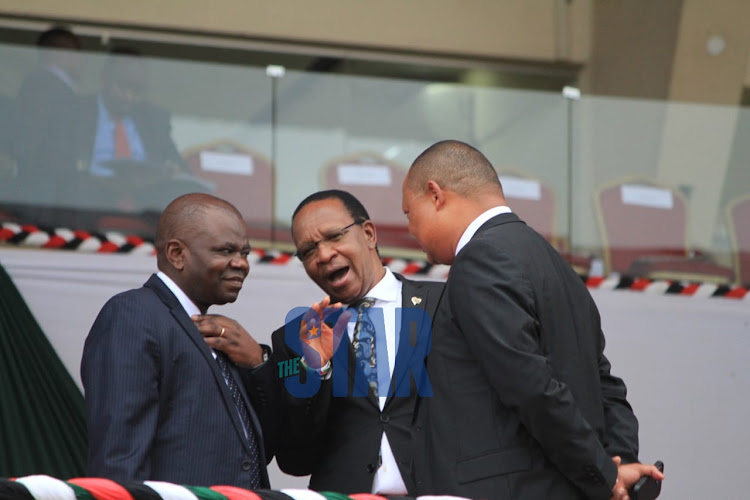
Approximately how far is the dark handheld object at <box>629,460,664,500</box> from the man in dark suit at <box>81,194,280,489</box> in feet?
2.86

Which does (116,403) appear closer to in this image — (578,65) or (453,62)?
(453,62)

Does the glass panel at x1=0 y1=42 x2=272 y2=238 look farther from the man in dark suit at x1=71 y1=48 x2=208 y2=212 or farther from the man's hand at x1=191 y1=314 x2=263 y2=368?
the man's hand at x1=191 y1=314 x2=263 y2=368

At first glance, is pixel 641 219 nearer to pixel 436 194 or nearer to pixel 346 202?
pixel 346 202

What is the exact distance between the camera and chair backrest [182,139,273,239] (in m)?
5.04

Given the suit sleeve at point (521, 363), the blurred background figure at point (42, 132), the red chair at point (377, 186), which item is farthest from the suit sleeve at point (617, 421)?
the blurred background figure at point (42, 132)

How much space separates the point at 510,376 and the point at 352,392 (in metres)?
0.58

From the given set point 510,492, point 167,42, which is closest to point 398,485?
point 510,492

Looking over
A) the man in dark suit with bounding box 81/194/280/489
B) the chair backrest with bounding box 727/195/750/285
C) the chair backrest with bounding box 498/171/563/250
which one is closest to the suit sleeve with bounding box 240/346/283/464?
the man in dark suit with bounding box 81/194/280/489

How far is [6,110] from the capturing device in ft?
15.9

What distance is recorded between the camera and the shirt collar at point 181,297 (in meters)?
2.67

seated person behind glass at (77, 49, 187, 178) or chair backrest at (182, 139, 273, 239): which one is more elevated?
seated person behind glass at (77, 49, 187, 178)

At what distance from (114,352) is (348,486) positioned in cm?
68

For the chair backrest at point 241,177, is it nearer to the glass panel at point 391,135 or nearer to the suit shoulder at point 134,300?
the glass panel at point 391,135

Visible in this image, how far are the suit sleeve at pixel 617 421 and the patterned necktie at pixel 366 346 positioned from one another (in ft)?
1.88
